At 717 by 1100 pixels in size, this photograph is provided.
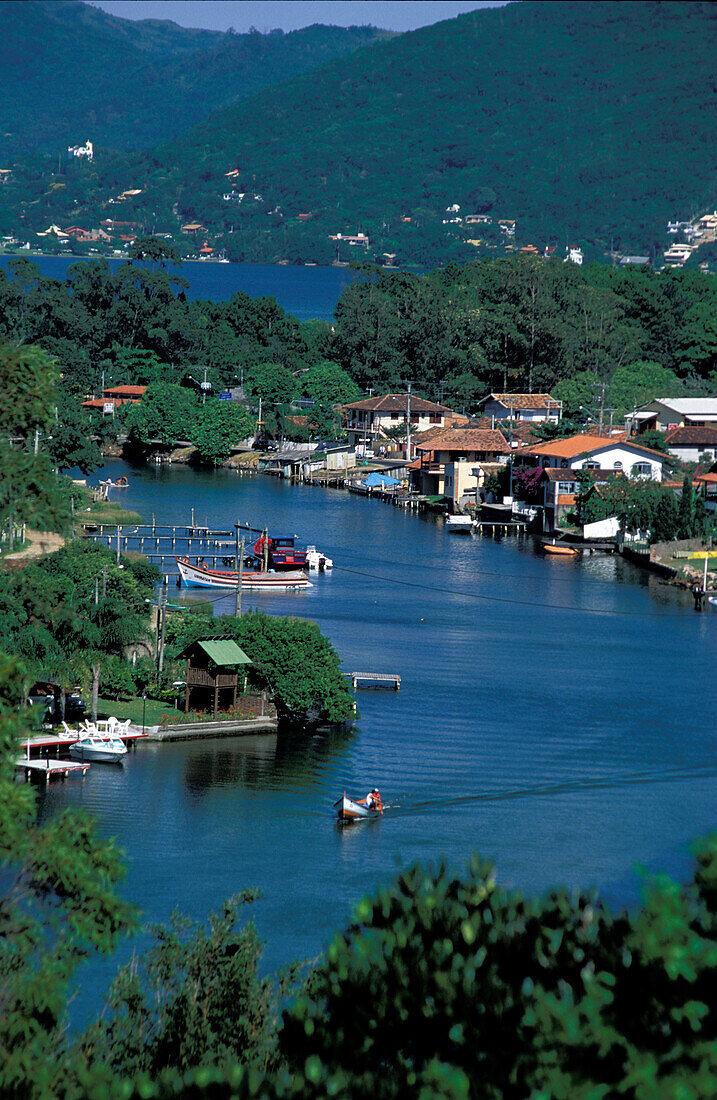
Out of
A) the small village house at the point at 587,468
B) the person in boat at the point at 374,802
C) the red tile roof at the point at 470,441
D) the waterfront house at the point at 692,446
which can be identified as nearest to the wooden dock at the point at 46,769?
the person in boat at the point at 374,802

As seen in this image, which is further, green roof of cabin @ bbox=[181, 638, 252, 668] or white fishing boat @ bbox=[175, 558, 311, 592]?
white fishing boat @ bbox=[175, 558, 311, 592]

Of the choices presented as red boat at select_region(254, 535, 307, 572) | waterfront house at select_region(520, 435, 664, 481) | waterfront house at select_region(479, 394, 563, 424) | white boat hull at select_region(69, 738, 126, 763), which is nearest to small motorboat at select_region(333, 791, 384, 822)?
white boat hull at select_region(69, 738, 126, 763)

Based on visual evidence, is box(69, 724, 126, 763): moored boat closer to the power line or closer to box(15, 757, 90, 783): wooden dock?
box(15, 757, 90, 783): wooden dock

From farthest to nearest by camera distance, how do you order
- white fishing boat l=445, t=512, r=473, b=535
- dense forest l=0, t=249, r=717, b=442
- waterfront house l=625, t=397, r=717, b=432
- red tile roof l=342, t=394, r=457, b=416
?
1. dense forest l=0, t=249, r=717, b=442
2. red tile roof l=342, t=394, r=457, b=416
3. waterfront house l=625, t=397, r=717, b=432
4. white fishing boat l=445, t=512, r=473, b=535

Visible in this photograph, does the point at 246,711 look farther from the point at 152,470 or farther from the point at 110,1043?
the point at 152,470

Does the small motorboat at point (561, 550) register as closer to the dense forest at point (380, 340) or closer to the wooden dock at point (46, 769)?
the dense forest at point (380, 340)

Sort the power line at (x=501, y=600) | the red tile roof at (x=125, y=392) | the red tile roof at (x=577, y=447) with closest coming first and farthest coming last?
the power line at (x=501, y=600)
the red tile roof at (x=577, y=447)
the red tile roof at (x=125, y=392)

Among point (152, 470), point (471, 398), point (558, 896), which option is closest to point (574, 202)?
point (471, 398)
